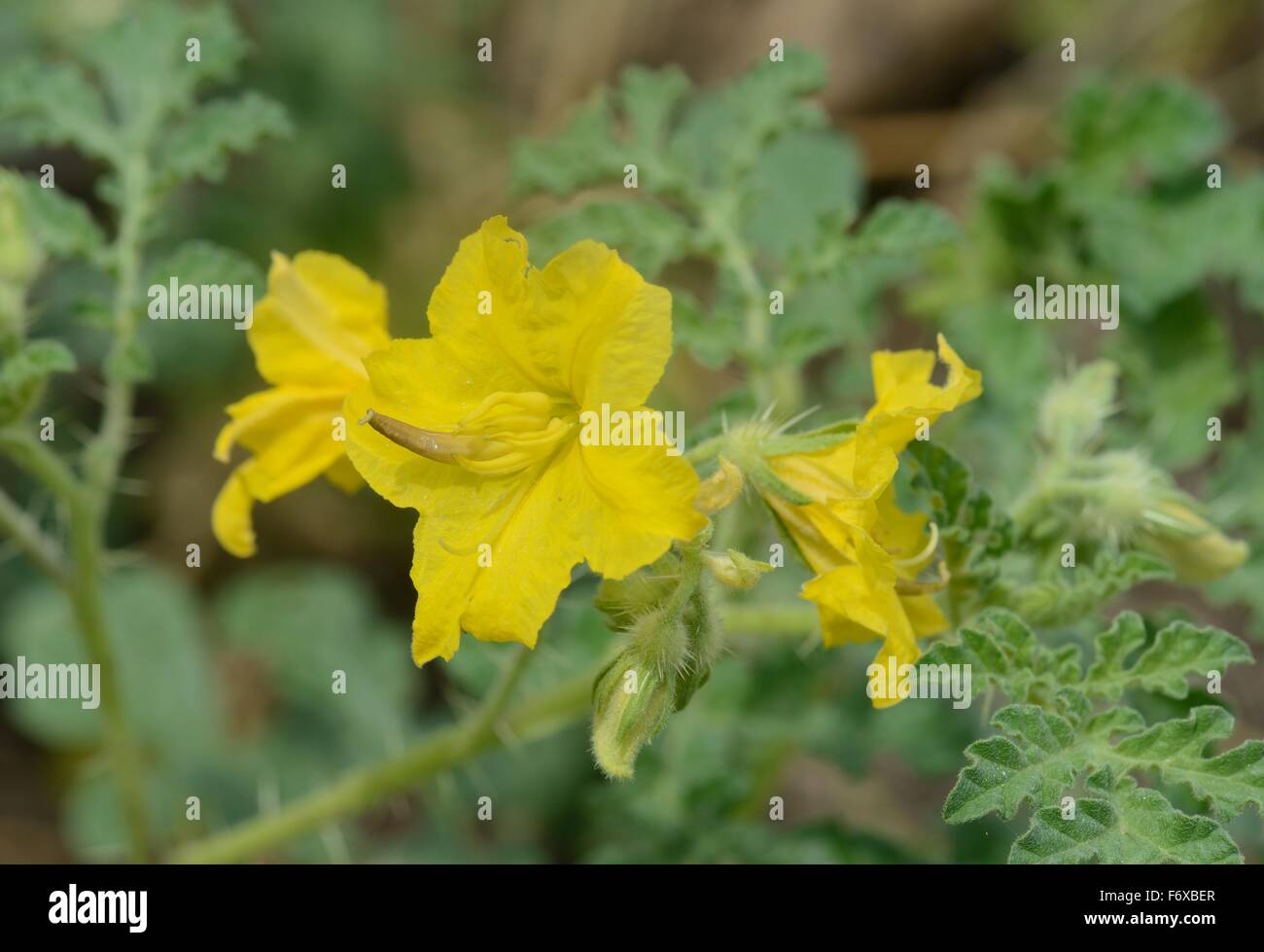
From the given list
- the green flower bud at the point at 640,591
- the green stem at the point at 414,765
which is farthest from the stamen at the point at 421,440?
the green stem at the point at 414,765

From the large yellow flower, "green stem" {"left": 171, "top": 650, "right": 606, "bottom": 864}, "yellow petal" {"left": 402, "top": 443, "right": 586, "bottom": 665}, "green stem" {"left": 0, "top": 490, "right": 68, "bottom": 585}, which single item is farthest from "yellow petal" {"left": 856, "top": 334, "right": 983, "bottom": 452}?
"green stem" {"left": 0, "top": 490, "right": 68, "bottom": 585}

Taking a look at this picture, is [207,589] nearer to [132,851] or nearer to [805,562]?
[132,851]

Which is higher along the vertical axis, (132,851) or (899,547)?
(899,547)

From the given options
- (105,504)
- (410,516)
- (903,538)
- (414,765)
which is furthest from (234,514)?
(410,516)

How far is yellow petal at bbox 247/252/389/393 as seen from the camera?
206cm

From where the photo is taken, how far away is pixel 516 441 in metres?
1.76

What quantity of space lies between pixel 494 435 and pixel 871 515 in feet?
1.68

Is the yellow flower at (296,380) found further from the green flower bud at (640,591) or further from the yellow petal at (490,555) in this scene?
the green flower bud at (640,591)

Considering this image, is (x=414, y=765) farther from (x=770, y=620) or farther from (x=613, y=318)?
(x=613, y=318)

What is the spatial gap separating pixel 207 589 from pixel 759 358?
273cm
